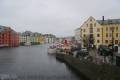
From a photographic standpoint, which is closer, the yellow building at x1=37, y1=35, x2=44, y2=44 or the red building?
the red building

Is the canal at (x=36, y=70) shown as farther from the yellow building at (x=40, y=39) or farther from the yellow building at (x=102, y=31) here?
the yellow building at (x=40, y=39)

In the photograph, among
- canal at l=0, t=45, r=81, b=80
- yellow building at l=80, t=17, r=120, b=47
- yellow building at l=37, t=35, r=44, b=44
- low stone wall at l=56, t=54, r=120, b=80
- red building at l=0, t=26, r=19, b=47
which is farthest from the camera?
yellow building at l=37, t=35, r=44, b=44

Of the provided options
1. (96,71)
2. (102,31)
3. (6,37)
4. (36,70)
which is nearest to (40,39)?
(6,37)

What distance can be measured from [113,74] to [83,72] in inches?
340

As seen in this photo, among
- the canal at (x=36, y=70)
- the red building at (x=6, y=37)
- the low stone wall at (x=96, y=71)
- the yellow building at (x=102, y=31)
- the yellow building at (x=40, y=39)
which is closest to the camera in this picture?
the low stone wall at (x=96, y=71)

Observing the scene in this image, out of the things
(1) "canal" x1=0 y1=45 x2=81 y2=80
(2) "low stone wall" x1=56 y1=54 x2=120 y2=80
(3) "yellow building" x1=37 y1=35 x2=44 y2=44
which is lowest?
(1) "canal" x1=0 y1=45 x2=81 y2=80

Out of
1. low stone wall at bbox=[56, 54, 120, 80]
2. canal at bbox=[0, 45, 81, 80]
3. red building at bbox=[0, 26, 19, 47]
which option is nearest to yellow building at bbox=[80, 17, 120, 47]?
canal at bbox=[0, 45, 81, 80]

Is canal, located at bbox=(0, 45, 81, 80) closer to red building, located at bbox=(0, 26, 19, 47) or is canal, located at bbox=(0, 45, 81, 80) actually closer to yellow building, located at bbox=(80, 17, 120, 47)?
yellow building, located at bbox=(80, 17, 120, 47)

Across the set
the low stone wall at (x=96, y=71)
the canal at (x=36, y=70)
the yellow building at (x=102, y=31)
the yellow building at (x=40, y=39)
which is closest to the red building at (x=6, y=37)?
the yellow building at (x=40, y=39)

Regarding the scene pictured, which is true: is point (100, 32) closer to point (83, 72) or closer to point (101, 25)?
point (101, 25)

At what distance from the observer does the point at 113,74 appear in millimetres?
14812

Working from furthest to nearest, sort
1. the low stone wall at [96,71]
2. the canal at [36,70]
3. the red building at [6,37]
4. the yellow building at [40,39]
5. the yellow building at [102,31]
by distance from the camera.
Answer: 1. the yellow building at [40,39]
2. the red building at [6,37]
3. the yellow building at [102,31]
4. the canal at [36,70]
5. the low stone wall at [96,71]

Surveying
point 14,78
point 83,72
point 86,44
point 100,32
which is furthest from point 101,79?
point 100,32

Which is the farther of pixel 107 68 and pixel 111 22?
pixel 111 22
